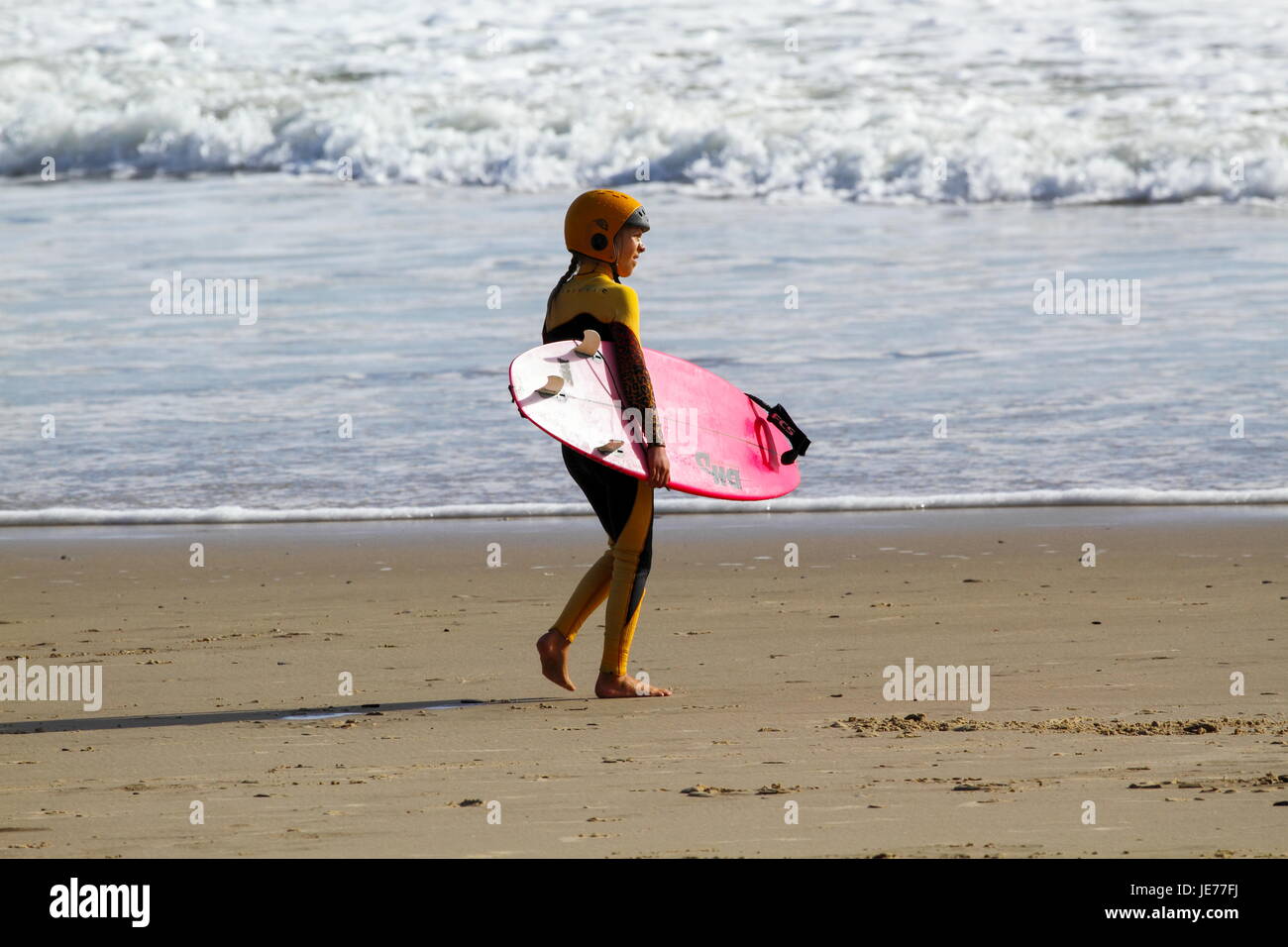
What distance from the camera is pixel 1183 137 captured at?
62.5 feet

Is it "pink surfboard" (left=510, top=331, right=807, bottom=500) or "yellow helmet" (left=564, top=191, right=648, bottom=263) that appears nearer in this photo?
"pink surfboard" (left=510, top=331, right=807, bottom=500)

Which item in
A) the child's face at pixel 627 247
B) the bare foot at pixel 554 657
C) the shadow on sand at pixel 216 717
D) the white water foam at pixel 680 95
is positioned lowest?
the shadow on sand at pixel 216 717

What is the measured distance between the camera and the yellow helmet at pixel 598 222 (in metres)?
5.36

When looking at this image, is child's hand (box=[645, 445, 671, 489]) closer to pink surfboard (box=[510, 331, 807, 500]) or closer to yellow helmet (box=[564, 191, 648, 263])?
pink surfboard (box=[510, 331, 807, 500])

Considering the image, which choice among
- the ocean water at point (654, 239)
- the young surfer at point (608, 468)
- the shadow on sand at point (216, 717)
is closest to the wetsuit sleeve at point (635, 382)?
the young surfer at point (608, 468)

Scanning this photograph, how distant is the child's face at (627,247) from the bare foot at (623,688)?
4.37 feet

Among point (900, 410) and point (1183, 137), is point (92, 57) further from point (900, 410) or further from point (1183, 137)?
point (900, 410)

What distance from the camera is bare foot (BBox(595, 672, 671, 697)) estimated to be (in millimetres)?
5445

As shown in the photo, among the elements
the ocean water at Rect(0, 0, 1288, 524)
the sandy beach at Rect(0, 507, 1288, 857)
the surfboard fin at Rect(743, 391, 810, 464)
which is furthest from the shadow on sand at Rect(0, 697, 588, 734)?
the ocean water at Rect(0, 0, 1288, 524)

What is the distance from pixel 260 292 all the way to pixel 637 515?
Result: 30.7 feet

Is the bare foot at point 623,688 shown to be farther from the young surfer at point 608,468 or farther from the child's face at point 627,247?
the child's face at point 627,247

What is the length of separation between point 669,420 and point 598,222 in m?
0.80

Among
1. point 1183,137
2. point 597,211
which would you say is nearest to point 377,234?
point 1183,137

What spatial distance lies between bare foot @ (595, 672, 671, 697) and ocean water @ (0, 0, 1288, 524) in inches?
137
